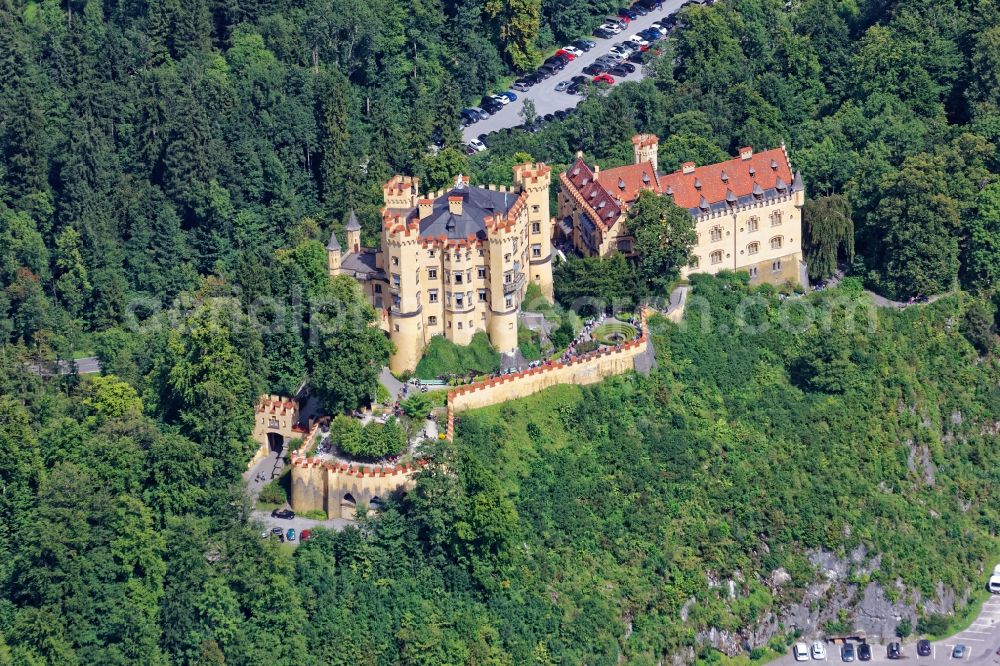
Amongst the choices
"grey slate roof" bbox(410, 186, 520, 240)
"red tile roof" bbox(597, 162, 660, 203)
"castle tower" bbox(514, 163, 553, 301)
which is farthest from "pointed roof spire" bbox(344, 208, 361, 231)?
"red tile roof" bbox(597, 162, 660, 203)

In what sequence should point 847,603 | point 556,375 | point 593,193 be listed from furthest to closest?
1. point 593,193
2. point 847,603
3. point 556,375

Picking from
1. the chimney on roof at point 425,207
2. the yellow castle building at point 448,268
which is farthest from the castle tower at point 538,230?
the chimney on roof at point 425,207

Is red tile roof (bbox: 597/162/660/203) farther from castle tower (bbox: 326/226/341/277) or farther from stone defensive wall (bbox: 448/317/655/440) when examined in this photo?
castle tower (bbox: 326/226/341/277)

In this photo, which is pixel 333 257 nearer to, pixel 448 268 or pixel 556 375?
pixel 448 268

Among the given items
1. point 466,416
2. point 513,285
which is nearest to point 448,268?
point 513,285

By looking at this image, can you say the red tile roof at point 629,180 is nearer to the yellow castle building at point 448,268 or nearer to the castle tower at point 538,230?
the castle tower at point 538,230

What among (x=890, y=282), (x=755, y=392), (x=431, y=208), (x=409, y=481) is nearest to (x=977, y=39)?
(x=890, y=282)
